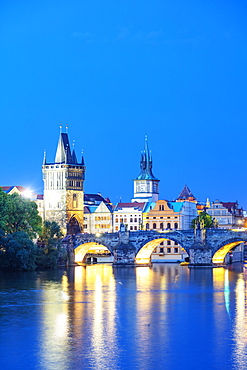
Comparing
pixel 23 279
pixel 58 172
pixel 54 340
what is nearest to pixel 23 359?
pixel 54 340

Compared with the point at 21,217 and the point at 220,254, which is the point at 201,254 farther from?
the point at 21,217

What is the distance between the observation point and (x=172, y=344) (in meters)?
39.1

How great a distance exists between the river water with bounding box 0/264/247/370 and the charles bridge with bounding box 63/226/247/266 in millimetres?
15557

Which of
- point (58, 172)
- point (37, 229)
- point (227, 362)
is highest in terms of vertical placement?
point (58, 172)

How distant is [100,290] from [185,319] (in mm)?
17573

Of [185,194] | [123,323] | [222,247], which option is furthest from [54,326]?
[185,194]

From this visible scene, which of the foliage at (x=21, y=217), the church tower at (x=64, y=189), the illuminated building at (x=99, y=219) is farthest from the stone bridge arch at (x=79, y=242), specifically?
the illuminated building at (x=99, y=219)

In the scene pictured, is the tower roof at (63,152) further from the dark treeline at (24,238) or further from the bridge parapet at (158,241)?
the dark treeline at (24,238)

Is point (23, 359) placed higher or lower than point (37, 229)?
lower

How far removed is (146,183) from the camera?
144 m

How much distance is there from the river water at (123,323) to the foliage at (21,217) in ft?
44.9

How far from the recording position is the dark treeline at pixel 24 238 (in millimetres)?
78200

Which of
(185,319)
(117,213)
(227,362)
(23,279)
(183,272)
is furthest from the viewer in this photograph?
(117,213)

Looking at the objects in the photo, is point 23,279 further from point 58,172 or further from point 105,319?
point 58,172
